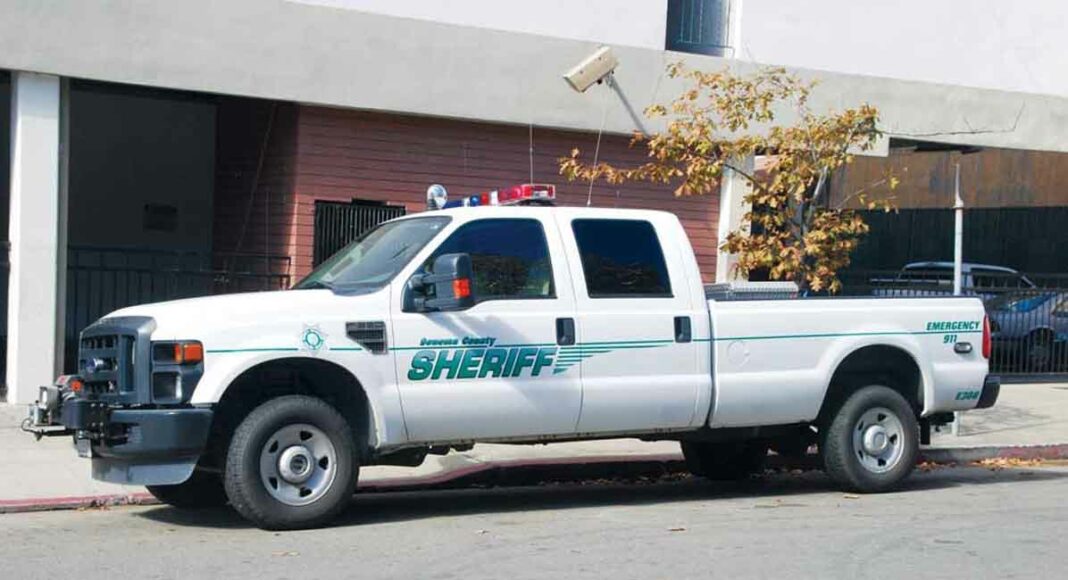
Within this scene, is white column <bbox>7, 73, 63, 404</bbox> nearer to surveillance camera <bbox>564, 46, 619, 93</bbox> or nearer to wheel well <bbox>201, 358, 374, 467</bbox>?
wheel well <bbox>201, 358, 374, 467</bbox>

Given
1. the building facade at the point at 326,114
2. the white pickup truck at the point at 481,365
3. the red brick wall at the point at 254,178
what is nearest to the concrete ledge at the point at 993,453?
the white pickup truck at the point at 481,365

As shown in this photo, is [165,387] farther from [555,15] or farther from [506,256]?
[555,15]

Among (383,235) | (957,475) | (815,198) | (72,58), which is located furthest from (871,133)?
(72,58)

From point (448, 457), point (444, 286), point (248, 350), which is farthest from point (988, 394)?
point (248, 350)

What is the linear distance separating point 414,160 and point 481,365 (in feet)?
22.9

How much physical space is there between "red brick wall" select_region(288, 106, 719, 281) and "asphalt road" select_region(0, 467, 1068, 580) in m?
5.15

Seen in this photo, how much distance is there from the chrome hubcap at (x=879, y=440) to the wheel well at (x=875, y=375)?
0.24 m

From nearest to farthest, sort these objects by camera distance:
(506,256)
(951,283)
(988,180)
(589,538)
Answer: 1. (589,538)
2. (506,256)
3. (951,283)
4. (988,180)

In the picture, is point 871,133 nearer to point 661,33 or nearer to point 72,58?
point 661,33

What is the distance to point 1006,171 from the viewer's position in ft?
86.7

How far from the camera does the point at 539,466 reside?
11820 millimetres

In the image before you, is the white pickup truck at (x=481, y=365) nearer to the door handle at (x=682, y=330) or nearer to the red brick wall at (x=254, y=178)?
the door handle at (x=682, y=330)

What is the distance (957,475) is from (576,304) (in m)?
4.90

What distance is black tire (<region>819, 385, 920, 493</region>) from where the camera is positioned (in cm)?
1050
